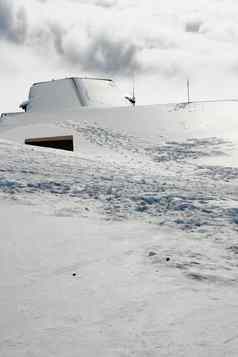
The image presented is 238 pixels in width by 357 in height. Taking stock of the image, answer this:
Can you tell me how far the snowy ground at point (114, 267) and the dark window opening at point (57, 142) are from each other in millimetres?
7472

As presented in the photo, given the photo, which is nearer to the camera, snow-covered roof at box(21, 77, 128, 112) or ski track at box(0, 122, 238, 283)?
ski track at box(0, 122, 238, 283)

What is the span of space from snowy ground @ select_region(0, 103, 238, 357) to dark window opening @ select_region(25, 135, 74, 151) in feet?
24.5

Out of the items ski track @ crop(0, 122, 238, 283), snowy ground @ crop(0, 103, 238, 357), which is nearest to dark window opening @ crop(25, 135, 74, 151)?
ski track @ crop(0, 122, 238, 283)

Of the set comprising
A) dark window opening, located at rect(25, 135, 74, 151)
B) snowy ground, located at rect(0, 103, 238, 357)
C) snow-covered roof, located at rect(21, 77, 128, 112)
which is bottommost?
snowy ground, located at rect(0, 103, 238, 357)

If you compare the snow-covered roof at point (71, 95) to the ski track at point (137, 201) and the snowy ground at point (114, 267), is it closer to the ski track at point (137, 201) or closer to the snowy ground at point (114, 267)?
the ski track at point (137, 201)

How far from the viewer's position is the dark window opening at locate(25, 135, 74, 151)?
15562mm

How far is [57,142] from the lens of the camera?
1570cm

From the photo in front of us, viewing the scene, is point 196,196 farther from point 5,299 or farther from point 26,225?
point 5,299

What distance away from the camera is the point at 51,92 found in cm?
3384

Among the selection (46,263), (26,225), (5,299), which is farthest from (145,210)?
(5,299)

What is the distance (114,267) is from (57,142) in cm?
1248

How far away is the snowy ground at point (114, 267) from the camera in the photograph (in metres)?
2.44

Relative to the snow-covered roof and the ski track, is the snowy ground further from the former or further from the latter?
the snow-covered roof

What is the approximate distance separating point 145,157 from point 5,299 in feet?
43.7
